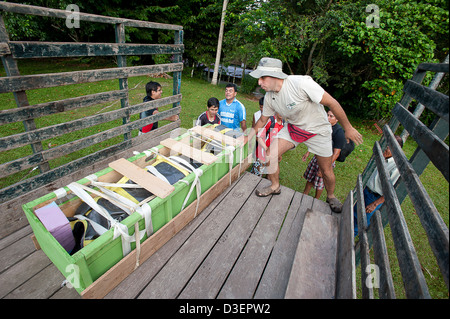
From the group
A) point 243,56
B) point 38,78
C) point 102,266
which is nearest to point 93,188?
point 102,266

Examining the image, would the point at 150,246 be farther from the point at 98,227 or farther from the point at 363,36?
the point at 363,36

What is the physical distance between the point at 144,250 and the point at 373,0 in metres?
11.7

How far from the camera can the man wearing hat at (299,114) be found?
3.06 m

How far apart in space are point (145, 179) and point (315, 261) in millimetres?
2135

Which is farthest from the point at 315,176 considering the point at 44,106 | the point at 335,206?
the point at 44,106

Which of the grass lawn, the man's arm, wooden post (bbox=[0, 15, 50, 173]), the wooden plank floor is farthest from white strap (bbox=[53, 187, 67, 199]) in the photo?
the man's arm

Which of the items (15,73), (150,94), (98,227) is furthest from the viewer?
(150,94)

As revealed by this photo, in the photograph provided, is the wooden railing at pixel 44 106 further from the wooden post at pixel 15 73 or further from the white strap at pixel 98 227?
the white strap at pixel 98 227

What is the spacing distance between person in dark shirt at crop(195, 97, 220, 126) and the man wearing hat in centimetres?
123

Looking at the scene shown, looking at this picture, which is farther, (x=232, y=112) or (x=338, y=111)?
(x=232, y=112)

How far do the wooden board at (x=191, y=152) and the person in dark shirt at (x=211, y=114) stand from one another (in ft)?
4.54

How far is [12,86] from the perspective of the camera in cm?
255

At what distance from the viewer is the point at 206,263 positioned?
2541 mm

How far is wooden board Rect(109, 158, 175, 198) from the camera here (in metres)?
2.45
